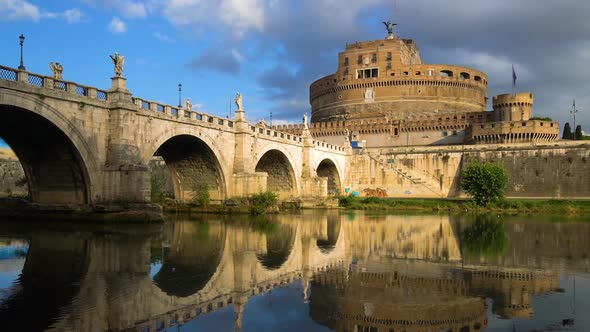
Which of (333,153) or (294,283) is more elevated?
(333,153)

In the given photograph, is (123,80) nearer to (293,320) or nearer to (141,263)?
(141,263)

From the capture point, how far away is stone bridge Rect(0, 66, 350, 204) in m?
21.7

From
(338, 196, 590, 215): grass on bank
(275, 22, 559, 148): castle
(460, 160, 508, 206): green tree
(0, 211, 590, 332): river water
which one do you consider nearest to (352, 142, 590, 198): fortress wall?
(338, 196, 590, 215): grass on bank

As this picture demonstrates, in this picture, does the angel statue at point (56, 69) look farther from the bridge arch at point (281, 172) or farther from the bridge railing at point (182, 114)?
the bridge arch at point (281, 172)

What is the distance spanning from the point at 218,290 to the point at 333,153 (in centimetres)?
4538

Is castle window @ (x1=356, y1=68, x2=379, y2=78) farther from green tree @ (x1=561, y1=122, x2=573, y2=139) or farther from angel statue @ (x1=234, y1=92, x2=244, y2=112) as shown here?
angel statue @ (x1=234, y1=92, x2=244, y2=112)

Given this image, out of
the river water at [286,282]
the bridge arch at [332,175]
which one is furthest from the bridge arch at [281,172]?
the river water at [286,282]

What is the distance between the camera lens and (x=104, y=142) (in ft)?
81.4

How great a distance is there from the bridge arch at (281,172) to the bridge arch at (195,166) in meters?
9.18

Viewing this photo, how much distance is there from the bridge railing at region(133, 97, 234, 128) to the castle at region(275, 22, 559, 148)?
127ft

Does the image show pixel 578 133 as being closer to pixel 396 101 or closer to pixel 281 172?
pixel 396 101

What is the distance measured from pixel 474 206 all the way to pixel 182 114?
2529 cm

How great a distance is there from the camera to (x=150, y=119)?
27.5m

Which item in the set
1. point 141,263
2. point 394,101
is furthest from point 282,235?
point 394,101
